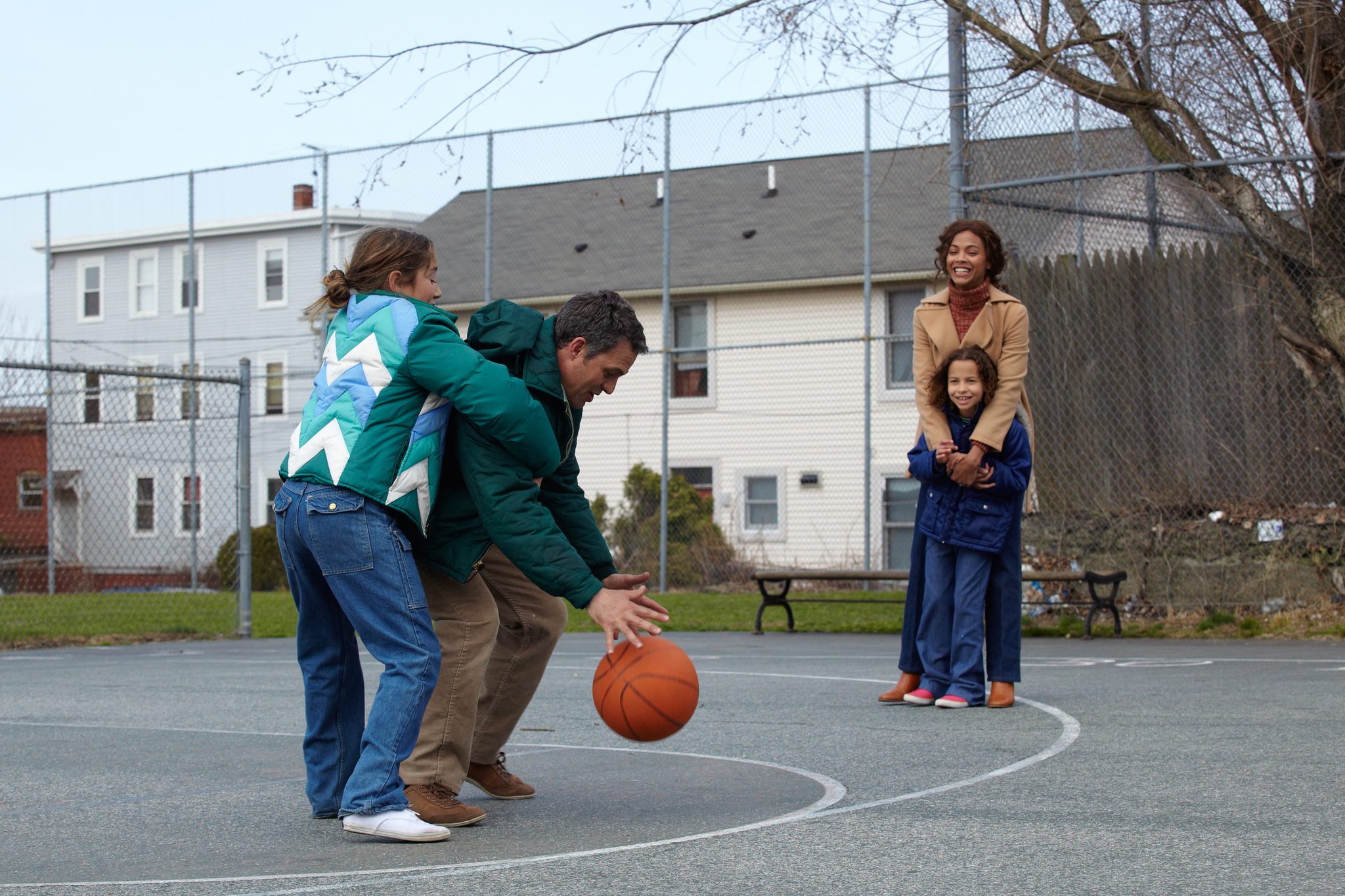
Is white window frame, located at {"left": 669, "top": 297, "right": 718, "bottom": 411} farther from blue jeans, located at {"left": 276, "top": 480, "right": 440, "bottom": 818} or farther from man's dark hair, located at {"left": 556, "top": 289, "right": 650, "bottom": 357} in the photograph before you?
blue jeans, located at {"left": 276, "top": 480, "right": 440, "bottom": 818}

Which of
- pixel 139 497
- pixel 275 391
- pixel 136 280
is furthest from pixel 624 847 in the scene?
pixel 136 280

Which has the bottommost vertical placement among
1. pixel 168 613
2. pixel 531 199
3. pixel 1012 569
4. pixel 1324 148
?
pixel 168 613

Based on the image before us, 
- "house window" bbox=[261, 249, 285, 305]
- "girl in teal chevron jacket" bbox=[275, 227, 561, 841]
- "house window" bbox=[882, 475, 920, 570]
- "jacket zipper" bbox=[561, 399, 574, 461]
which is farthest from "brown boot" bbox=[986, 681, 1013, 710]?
"house window" bbox=[261, 249, 285, 305]

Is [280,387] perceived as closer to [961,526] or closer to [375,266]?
[961,526]

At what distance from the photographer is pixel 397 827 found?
13.6ft

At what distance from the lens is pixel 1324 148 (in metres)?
11.6

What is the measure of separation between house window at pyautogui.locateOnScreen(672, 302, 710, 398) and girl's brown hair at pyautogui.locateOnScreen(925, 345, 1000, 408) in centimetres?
1898

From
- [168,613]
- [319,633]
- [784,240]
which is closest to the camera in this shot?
[319,633]

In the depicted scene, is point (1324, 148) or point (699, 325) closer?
point (1324, 148)

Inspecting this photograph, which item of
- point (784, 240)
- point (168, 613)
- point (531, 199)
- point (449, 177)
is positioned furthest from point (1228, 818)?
point (531, 199)

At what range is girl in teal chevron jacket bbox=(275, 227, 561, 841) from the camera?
416 centimetres

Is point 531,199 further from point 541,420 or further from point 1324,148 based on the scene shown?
point 541,420

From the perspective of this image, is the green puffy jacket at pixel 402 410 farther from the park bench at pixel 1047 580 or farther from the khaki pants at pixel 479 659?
the park bench at pixel 1047 580

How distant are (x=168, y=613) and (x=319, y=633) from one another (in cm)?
1317
